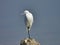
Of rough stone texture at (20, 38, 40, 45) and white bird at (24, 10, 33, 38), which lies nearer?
rough stone texture at (20, 38, 40, 45)

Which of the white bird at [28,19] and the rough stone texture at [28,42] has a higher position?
the white bird at [28,19]

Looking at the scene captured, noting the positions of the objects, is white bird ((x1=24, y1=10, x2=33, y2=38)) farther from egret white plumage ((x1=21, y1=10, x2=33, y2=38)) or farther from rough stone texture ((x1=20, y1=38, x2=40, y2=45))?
rough stone texture ((x1=20, y1=38, x2=40, y2=45))

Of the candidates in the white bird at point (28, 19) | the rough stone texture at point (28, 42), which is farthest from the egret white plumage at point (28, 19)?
the rough stone texture at point (28, 42)

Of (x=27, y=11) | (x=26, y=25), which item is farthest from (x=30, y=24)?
(x=27, y=11)

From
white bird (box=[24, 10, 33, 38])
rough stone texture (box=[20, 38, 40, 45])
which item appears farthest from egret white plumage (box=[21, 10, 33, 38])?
rough stone texture (box=[20, 38, 40, 45])

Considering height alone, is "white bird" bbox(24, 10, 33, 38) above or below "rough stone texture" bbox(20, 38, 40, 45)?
above

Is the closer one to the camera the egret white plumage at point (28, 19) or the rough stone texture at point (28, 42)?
the rough stone texture at point (28, 42)

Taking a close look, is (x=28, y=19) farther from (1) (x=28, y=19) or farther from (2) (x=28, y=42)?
(2) (x=28, y=42)

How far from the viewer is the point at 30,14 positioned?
15.0 m

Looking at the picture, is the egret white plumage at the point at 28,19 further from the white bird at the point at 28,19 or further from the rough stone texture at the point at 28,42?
the rough stone texture at the point at 28,42

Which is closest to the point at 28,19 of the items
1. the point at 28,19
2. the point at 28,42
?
the point at 28,19

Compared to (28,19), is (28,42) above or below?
below

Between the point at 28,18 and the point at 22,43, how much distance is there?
2250 millimetres

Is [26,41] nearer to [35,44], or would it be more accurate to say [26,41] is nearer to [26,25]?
[35,44]
